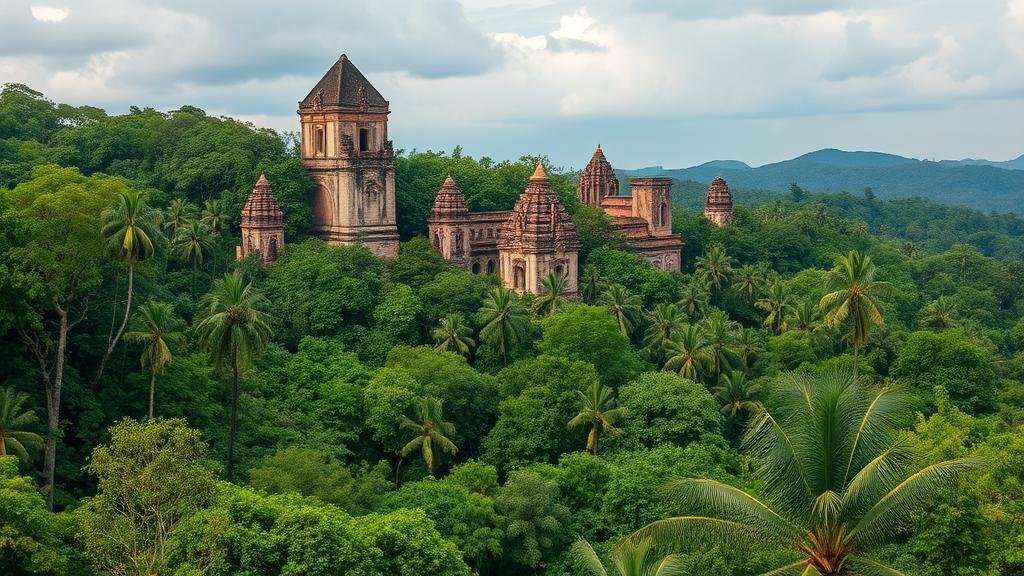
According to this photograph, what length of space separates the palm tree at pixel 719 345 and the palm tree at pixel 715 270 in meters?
12.9

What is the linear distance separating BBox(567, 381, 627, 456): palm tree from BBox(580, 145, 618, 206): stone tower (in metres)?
42.3

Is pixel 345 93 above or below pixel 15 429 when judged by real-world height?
above

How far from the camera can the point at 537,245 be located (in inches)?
2522

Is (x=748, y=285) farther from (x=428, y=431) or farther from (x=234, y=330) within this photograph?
(x=234, y=330)

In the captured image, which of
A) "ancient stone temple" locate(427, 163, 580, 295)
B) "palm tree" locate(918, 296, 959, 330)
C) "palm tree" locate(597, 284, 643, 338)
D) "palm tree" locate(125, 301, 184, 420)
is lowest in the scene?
"palm tree" locate(918, 296, 959, 330)

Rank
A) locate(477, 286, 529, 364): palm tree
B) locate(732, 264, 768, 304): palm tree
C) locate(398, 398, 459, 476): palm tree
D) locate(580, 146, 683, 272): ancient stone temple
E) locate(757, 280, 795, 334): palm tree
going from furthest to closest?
locate(580, 146, 683, 272): ancient stone temple
locate(732, 264, 768, 304): palm tree
locate(757, 280, 795, 334): palm tree
locate(477, 286, 529, 364): palm tree
locate(398, 398, 459, 476): palm tree

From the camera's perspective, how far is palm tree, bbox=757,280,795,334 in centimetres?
6556

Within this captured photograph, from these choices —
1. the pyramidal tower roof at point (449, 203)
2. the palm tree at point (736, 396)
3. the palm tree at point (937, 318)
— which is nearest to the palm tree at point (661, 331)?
the palm tree at point (736, 396)

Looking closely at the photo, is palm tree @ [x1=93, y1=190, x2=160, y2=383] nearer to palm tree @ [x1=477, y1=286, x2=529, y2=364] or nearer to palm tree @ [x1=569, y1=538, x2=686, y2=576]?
palm tree @ [x1=477, y1=286, x2=529, y2=364]

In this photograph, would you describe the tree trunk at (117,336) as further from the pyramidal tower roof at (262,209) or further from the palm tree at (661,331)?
the palm tree at (661,331)

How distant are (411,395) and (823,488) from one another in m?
28.7

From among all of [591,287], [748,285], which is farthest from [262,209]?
[748,285]

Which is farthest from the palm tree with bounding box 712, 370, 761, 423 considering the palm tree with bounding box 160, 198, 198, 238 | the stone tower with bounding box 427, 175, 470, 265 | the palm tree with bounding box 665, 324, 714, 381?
the palm tree with bounding box 160, 198, 198, 238

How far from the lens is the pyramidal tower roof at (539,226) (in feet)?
212
